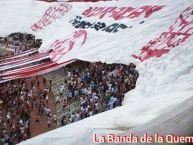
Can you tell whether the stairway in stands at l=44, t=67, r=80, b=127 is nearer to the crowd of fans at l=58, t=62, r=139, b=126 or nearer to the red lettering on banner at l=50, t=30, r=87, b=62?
the crowd of fans at l=58, t=62, r=139, b=126

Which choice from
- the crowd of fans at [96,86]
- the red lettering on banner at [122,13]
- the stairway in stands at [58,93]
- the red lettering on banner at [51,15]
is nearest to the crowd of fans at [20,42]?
the red lettering on banner at [51,15]

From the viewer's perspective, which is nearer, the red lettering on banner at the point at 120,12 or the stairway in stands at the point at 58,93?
the stairway in stands at the point at 58,93

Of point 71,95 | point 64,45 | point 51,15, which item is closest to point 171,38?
point 71,95

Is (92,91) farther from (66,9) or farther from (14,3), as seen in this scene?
(14,3)

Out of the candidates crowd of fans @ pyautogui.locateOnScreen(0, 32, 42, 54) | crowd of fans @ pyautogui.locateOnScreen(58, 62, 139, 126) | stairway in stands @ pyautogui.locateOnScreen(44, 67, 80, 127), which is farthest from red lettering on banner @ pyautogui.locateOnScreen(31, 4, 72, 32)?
crowd of fans @ pyautogui.locateOnScreen(58, 62, 139, 126)

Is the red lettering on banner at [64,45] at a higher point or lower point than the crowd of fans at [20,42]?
lower

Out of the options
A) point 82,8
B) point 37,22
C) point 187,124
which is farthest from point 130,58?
point 187,124

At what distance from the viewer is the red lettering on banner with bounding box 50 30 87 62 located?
1895 centimetres

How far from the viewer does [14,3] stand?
2644cm

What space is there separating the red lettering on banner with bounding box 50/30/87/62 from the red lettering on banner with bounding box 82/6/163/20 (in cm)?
173

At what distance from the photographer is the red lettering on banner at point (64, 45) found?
62.2 ft

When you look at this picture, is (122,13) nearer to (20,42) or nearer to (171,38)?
(171,38)

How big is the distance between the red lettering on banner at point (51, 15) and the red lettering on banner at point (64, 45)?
3.02 meters

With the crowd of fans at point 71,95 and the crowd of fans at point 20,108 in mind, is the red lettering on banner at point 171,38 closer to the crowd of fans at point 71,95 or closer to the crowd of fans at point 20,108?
the crowd of fans at point 71,95
